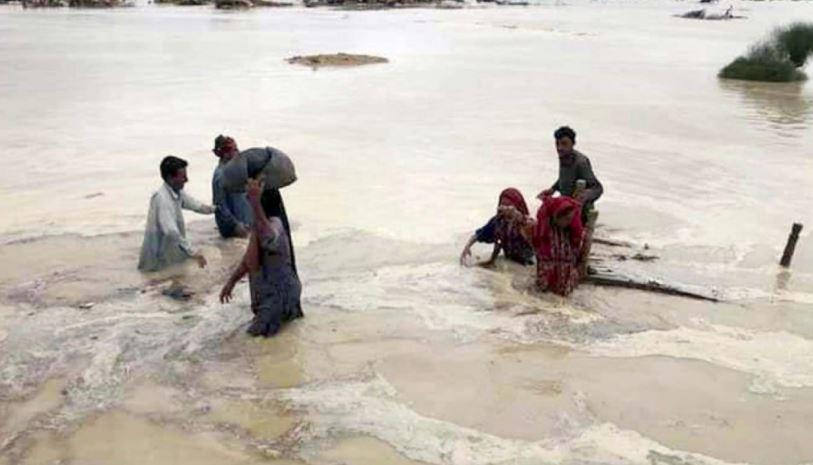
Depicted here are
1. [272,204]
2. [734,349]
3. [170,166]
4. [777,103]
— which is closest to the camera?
[272,204]

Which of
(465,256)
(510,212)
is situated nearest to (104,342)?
(465,256)

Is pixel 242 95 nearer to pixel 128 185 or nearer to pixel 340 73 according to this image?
pixel 340 73

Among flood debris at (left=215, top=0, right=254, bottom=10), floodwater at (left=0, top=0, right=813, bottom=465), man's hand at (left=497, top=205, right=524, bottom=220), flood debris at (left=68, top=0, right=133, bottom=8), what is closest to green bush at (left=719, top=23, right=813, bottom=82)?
floodwater at (left=0, top=0, right=813, bottom=465)

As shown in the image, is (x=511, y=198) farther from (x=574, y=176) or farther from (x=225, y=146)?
(x=225, y=146)

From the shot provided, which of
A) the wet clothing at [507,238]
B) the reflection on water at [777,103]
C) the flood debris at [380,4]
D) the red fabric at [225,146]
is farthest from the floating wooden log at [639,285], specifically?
the flood debris at [380,4]

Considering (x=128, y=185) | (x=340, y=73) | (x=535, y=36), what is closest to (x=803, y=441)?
(x=128, y=185)

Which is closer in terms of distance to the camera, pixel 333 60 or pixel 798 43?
pixel 798 43

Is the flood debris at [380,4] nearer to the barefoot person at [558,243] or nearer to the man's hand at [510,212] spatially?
the man's hand at [510,212]

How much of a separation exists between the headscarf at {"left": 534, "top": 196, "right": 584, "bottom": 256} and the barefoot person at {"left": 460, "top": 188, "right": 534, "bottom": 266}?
496 millimetres

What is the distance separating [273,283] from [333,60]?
20.9 meters

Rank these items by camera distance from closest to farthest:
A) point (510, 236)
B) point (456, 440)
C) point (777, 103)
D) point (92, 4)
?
point (456, 440), point (510, 236), point (777, 103), point (92, 4)

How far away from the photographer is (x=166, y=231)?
6730mm

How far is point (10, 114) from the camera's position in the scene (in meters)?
15.9

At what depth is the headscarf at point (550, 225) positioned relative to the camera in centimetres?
618
